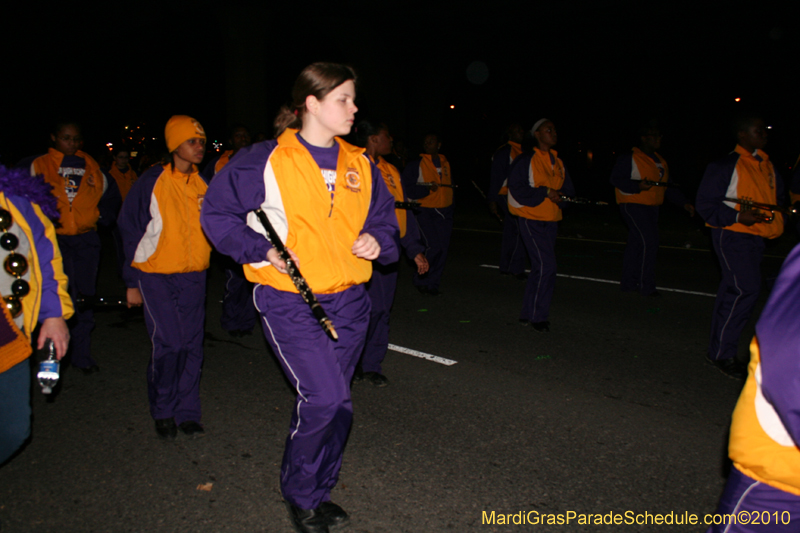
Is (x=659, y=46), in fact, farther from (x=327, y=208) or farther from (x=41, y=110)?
(x=41, y=110)

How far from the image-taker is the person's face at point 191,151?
13.0 ft

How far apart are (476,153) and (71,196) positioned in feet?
156

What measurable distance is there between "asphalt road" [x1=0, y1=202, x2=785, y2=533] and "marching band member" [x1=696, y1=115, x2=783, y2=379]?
0.35 m

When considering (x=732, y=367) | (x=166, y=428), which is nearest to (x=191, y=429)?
(x=166, y=428)

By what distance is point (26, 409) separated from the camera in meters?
2.44

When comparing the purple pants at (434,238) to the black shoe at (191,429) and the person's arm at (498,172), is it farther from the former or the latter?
the black shoe at (191,429)

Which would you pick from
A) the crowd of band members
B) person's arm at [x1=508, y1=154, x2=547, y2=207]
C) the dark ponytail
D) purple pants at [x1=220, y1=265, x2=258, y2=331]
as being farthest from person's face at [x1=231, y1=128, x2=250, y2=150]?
the dark ponytail

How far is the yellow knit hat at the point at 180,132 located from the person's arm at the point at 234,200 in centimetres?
137

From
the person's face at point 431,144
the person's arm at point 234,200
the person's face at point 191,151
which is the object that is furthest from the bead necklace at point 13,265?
the person's face at point 431,144

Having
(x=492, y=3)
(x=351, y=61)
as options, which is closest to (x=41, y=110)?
(x=351, y=61)

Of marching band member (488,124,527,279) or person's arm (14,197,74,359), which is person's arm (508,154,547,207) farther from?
person's arm (14,197,74,359)

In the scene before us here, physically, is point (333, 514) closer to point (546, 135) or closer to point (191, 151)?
point (191, 151)

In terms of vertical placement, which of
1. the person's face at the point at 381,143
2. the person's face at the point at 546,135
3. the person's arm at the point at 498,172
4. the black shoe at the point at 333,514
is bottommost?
the black shoe at the point at 333,514

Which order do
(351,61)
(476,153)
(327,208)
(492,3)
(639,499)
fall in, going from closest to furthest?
1. (327,208)
2. (639,499)
3. (492,3)
4. (351,61)
5. (476,153)
